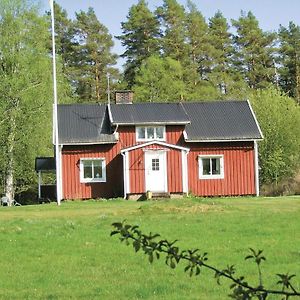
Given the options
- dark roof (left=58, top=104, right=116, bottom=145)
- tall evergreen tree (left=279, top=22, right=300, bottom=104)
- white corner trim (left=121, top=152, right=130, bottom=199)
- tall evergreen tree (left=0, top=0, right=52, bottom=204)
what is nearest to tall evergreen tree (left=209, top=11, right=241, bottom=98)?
tall evergreen tree (left=279, top=22, right=300, bottom=104)

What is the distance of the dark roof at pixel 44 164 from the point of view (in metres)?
33.1

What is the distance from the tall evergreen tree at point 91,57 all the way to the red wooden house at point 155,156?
24901mm

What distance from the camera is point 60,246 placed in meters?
12.7

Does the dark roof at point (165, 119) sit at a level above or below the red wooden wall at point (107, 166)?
above

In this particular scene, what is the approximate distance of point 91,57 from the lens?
57.2 meters

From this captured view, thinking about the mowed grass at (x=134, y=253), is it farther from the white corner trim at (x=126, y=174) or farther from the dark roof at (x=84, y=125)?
the dark roof at (x=84, y=125)

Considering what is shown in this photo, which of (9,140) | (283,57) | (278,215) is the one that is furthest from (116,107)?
(283,57)

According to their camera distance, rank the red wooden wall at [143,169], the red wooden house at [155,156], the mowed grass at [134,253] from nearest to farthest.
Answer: the mowed grass at [134,253]
the red wooden wall at [143,169]
the red wooden house at [155,156]

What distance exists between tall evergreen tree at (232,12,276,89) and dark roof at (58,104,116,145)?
2879 centimetres

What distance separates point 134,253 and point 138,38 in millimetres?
48129

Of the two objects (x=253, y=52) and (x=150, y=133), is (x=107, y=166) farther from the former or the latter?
(x=253, y=52)

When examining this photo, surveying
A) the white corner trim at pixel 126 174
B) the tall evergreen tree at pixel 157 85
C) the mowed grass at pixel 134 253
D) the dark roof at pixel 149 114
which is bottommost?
the mowed grass at pixel 134 253

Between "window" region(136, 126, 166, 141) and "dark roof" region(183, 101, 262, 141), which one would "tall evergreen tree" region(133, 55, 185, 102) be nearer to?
"dark roof" region(183, 101, 262, 141)

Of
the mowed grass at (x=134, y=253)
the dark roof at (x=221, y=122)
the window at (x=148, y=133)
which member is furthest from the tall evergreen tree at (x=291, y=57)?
the mowed grass at (x=134, y=253)
